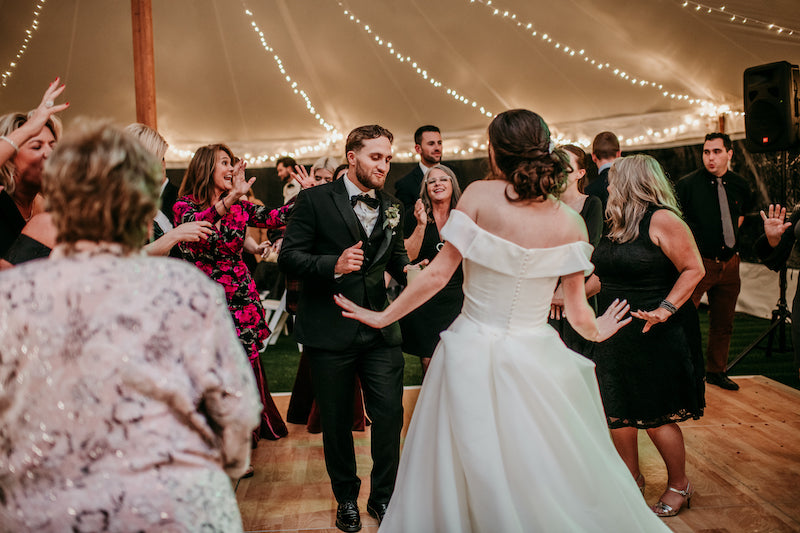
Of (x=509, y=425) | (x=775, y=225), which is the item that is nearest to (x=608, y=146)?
(x=775, y=225)

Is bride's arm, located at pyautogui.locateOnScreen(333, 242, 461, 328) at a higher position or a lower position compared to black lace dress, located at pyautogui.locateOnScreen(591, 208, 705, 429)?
higher

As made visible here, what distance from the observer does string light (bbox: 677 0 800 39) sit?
5.42 meters

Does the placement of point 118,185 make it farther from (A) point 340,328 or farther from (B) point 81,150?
(A) point 340,328

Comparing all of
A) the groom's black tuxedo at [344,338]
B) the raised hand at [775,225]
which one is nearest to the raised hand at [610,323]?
the groom's black tuxedo at [344,338]

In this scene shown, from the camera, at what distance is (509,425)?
1.86 meters

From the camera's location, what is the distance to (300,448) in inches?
142

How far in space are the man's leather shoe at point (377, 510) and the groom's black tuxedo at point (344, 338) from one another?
0.02 meters

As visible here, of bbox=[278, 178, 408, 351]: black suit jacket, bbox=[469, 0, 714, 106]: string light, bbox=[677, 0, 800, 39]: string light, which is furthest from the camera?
bbox=[469, 0, 714, 106]: string light

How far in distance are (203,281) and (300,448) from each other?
2646 millimetres

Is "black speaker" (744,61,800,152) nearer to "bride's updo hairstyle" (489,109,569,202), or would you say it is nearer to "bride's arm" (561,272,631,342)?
"bride's arm" (561,272,631,342)

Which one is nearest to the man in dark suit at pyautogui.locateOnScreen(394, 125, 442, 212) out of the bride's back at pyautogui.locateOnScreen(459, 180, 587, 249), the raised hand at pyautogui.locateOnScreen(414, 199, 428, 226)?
the raised hand at pyautogui.locateOnScreen(414, 199, 428, 226)

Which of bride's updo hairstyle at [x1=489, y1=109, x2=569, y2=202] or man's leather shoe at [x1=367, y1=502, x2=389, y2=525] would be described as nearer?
bride's updo hairstyle at [x1=489, y1=109, x2=569, y2=202]

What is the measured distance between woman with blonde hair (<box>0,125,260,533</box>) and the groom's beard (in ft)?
5.06

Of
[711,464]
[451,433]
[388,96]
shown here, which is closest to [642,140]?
[388,96]
